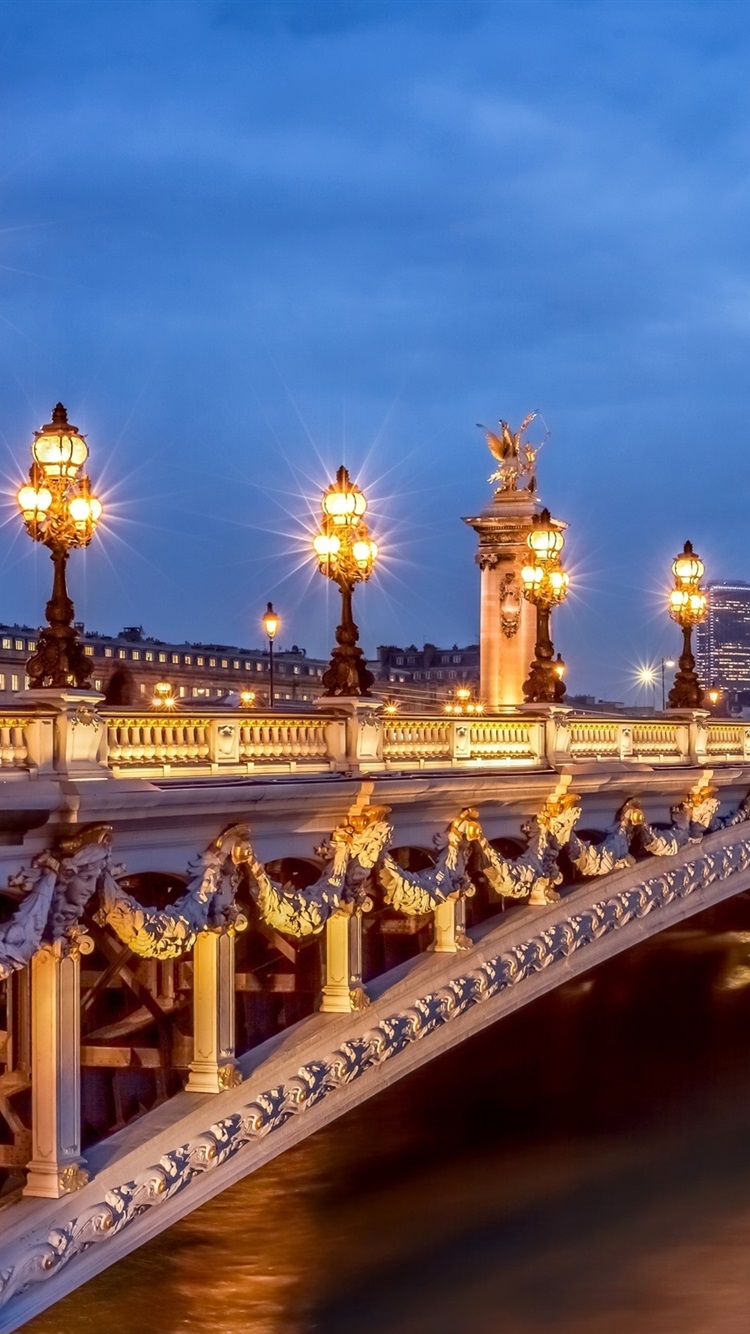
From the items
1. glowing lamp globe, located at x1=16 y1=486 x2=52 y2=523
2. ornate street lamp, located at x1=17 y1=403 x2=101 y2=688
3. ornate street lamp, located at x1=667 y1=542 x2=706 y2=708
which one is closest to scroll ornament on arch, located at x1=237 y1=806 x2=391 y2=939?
ornate street lamp, located at x1=17 y1=403 x2=101 y2=688

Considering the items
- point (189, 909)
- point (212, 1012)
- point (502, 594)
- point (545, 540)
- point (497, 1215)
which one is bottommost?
point (497, 1215)

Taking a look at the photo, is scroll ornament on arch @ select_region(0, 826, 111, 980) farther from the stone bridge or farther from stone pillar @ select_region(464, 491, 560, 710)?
stone pillar @ select_region(464, 491, 560, 710)

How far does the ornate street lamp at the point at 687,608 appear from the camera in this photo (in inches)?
1350

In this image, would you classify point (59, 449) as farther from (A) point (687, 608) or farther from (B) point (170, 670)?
(B) point (170, 670)

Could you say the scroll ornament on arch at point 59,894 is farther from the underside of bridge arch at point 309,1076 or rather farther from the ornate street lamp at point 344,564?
the ornate street lamp at point 344,564

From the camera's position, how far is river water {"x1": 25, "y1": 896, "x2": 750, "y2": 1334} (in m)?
24.9

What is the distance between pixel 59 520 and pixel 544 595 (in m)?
12.7

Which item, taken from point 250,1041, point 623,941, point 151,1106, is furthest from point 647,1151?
point 151,1106

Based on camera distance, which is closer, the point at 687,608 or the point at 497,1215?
the point at 497,1215

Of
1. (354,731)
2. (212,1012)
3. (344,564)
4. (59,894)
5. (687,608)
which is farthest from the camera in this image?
(687,608)

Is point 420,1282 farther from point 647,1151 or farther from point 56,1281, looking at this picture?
point 56,1281

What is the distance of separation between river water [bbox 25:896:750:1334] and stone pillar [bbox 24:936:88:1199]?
697 cm

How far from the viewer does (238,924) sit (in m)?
18.8

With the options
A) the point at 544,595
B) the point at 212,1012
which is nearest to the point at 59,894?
the point at 212,1012
